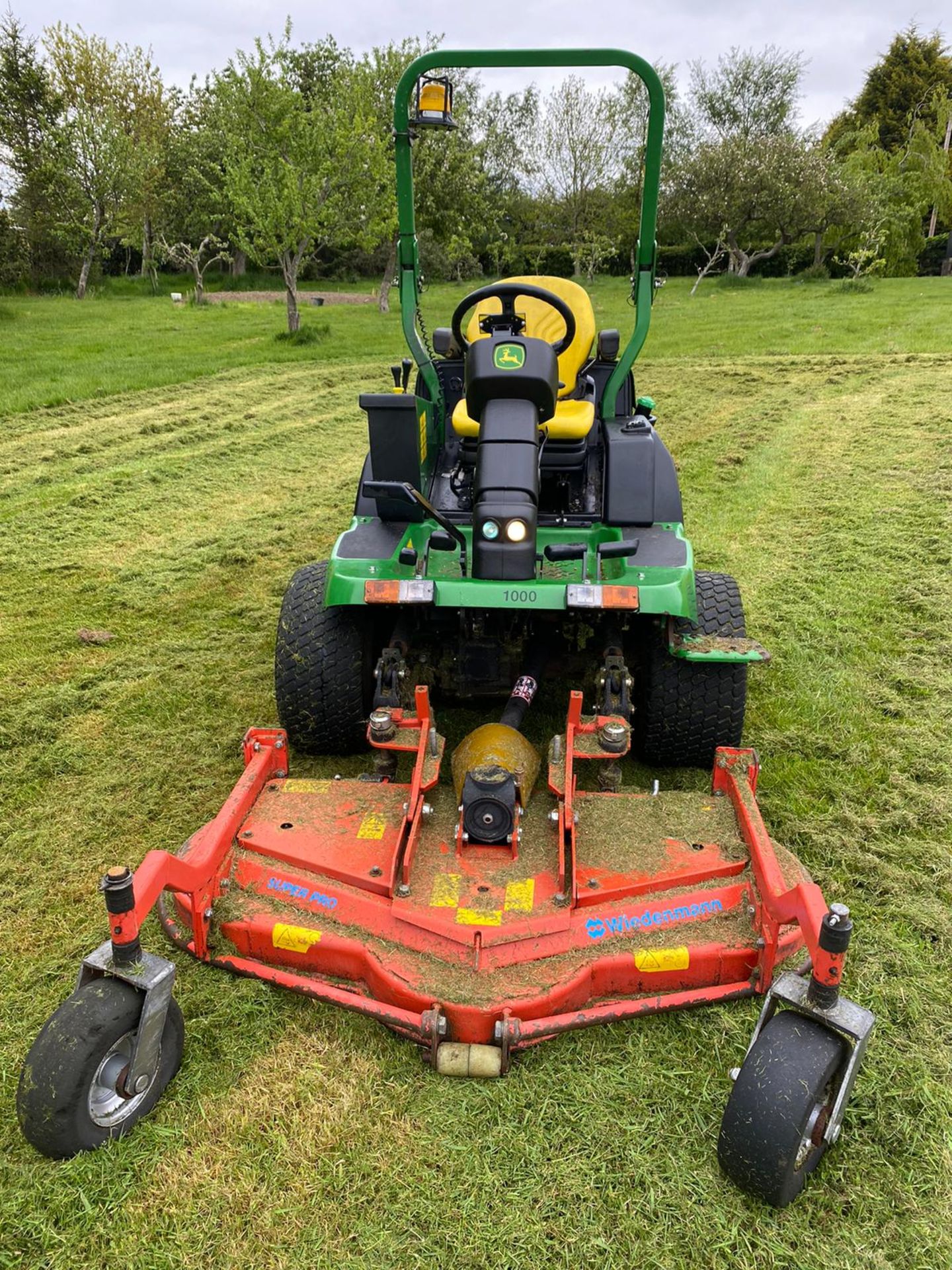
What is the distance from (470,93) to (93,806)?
99.9 ft

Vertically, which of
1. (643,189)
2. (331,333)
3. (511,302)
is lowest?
(331,333)

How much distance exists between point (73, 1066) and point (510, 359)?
235 centimetres

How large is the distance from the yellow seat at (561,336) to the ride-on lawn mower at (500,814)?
0.08 feet

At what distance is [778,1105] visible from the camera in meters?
1.88

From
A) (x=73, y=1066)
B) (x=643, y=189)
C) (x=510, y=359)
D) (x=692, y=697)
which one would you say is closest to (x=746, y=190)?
(x=643, y=189)

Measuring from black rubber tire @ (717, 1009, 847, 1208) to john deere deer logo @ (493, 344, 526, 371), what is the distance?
2.10 m

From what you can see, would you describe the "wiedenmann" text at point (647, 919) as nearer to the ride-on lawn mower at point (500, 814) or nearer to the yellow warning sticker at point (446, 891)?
the ride-on lawn mower at point (500, 814)

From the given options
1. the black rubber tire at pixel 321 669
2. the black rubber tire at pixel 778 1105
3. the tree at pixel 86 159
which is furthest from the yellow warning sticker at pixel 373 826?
the tree at pixel 86 159

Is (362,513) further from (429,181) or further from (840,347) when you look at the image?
(429,181)

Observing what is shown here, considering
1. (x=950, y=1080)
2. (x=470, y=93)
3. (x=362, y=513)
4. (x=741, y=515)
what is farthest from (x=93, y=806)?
(x=470, y=93)

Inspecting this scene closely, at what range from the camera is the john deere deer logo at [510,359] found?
9.95 ft

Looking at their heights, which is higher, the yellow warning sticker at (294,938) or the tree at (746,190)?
A: the tree at (746,190)

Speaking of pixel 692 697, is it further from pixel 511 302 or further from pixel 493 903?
pixel 511 302

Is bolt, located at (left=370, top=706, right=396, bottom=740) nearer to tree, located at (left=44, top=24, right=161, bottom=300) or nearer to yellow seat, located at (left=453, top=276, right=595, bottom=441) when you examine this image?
yellow seat, located at (left=453, top=276, right=595, bottom=441)
